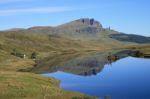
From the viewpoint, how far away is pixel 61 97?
58688mm

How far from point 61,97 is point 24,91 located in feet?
20.1

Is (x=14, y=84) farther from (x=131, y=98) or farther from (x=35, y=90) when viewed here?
(x=131, y=98)

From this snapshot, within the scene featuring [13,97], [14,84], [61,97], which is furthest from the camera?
[14,84]

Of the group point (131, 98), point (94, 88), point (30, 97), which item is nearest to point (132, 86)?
point (94, 88)

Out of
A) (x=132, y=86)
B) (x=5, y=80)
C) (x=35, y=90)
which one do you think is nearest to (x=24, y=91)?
(x=35, y=90)

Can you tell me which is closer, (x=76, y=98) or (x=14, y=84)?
(x=76, y=98)

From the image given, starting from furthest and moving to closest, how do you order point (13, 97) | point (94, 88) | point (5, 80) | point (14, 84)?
1. point (94, 88)
2. point (5, 80)
3. point (14, 84)
4. point (13, 97)

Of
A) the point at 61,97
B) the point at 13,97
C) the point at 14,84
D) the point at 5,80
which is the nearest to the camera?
the point at 13,97

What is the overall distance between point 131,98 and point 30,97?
20.3 m

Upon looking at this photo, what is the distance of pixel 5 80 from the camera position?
72.4 metres

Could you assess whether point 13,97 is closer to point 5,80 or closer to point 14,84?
point 14,84

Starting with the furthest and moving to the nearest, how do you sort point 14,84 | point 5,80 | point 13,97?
point 5,80
point 14,84
point 13,97

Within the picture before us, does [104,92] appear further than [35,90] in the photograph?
Yes

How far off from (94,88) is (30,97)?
28.2 metres
